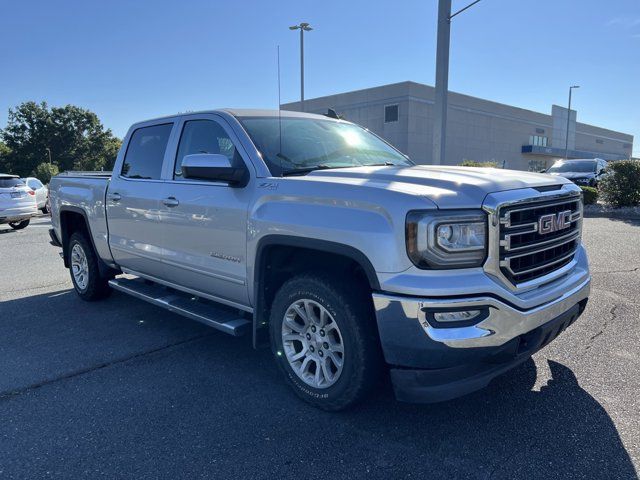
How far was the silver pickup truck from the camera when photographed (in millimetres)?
2615

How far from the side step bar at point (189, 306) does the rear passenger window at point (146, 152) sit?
1.12 metres

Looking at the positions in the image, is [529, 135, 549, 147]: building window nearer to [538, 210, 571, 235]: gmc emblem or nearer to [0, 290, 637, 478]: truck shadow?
[538, 210, 571, 235]: gmc emblem

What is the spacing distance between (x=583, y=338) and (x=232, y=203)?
129 inches

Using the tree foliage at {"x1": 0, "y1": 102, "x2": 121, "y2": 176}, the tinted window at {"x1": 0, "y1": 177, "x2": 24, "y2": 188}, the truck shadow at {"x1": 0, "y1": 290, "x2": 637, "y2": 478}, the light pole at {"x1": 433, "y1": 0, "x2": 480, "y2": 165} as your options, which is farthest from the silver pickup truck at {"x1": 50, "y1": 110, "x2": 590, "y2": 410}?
the tree foliage at {"x1": 0, "y1": 102, "x2": 121, "y2": 176}

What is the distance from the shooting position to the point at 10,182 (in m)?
14.7

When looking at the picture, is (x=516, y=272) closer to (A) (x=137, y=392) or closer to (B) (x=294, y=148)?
(B) (x=294, y=148)

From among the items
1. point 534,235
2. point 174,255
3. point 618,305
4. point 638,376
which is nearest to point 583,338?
point 638,376

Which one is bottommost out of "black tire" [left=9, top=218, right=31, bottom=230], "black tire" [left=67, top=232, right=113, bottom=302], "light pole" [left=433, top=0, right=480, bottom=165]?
"black tire" [left=9, top=218, right=31, bottom=230]

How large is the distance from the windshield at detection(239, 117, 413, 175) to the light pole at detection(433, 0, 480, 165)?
7687 mm

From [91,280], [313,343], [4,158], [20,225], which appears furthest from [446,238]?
[4,158]

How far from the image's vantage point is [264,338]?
145 inches

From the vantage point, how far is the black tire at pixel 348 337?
2.91m

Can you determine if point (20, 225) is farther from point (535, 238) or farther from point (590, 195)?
point (590, 195)

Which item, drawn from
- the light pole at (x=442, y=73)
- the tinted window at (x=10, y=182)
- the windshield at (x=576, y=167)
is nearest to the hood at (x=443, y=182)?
the light pole at (x=442, y=73)
